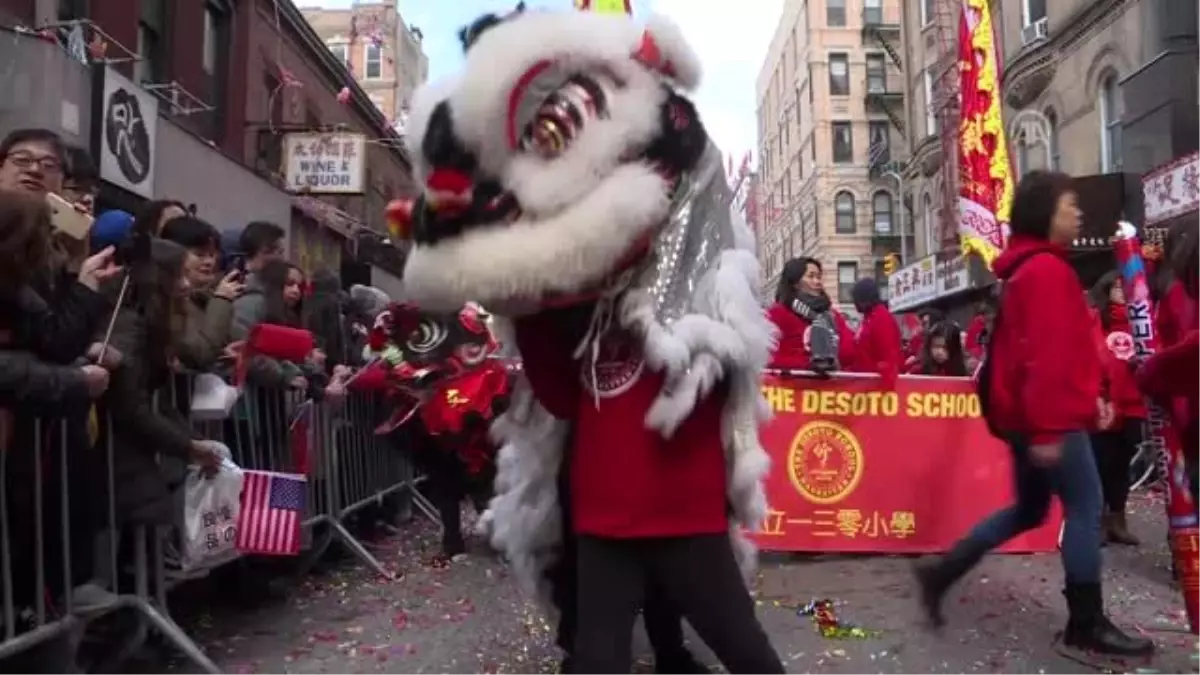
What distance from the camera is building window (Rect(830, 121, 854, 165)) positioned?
183 ft

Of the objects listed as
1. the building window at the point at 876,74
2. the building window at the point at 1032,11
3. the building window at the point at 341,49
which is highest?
the building window at the point at 876,74

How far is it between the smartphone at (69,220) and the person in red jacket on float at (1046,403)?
10.8 ft

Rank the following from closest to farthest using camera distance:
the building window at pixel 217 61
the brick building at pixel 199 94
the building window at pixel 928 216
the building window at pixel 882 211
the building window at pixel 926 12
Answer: the brick building at pixel 199 94 < the building window at pixel 217 61 < the building window at pixel 926 12 < the building window at pixel 928 216 < the building window at pixel 882 211

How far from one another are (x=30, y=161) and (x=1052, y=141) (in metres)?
22.8

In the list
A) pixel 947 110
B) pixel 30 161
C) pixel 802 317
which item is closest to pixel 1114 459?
pixel 802 317

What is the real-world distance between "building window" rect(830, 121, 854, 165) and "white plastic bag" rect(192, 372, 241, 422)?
53.7 m

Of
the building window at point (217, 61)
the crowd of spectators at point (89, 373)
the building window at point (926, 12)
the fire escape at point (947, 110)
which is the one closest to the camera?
the crowd of spectators at point (89, 373)

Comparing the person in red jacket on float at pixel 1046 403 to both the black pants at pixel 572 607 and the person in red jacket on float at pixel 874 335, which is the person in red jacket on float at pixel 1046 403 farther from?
the person in red jacket on float at pixel 874 335

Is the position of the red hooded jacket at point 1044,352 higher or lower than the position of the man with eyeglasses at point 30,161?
lower

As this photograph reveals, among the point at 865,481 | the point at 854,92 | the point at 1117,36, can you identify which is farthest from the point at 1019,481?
the point at 854,92

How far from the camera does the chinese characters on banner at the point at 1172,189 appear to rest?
1346cm

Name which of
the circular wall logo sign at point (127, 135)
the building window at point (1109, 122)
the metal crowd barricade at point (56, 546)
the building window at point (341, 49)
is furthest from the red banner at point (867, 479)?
the building window at point (341, 49)

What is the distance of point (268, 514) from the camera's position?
14.1ft

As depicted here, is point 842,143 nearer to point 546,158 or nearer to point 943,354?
point 943,354
